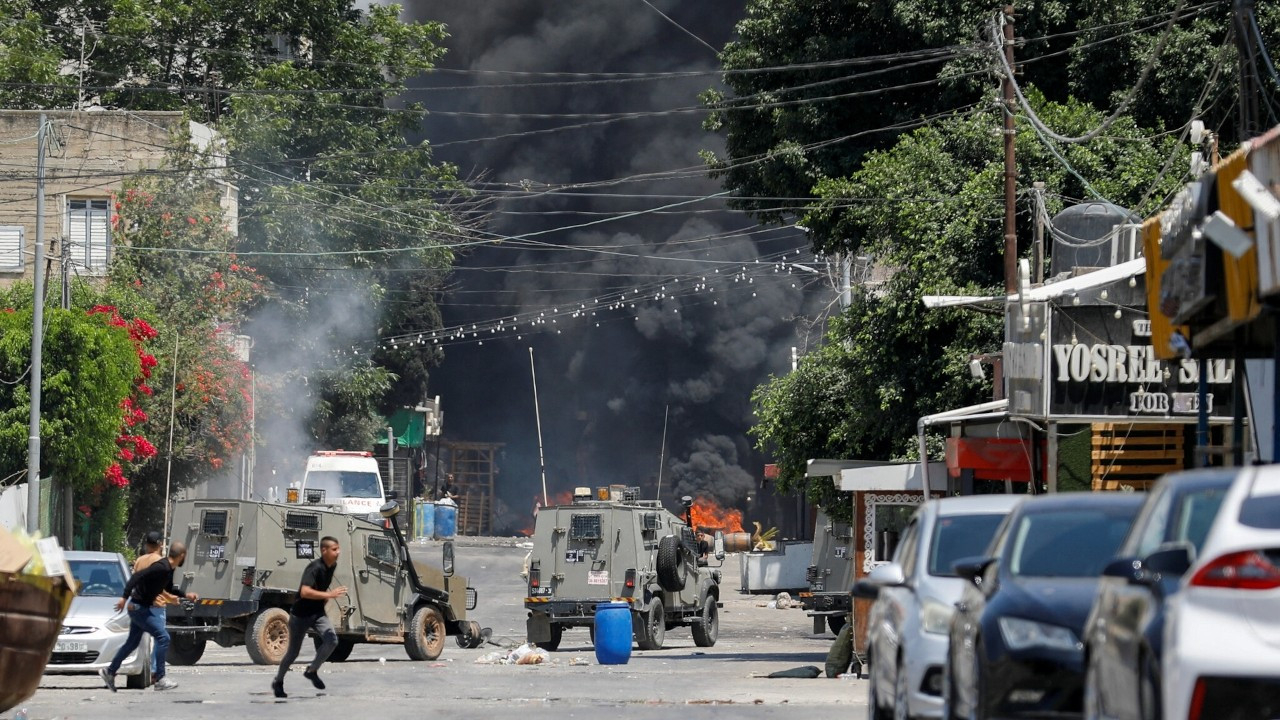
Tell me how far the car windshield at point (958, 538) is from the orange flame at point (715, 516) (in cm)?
5024

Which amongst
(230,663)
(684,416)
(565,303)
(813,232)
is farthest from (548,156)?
(230,663)

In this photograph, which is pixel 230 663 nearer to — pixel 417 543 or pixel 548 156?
pixel 417 543

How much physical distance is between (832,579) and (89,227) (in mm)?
23785

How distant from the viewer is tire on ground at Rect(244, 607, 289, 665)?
2316 cm

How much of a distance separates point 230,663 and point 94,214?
76.6 feet

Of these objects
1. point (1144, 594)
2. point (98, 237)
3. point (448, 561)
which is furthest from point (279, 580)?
point (98, 237)

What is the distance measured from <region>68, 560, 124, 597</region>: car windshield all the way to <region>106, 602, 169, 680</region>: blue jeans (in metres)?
2.71

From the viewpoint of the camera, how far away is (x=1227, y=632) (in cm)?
634

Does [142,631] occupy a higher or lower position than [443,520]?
lower

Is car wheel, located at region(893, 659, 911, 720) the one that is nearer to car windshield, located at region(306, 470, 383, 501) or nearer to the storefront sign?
the storefront sign

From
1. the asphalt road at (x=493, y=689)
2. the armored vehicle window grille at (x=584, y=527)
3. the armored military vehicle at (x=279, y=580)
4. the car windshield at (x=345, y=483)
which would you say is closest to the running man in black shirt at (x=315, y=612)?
the asphalt road at (x=493, y=689)

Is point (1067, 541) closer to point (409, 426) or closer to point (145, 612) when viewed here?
point (145, 612)

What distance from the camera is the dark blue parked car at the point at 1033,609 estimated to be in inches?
321

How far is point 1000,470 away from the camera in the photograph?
21.5 meters
